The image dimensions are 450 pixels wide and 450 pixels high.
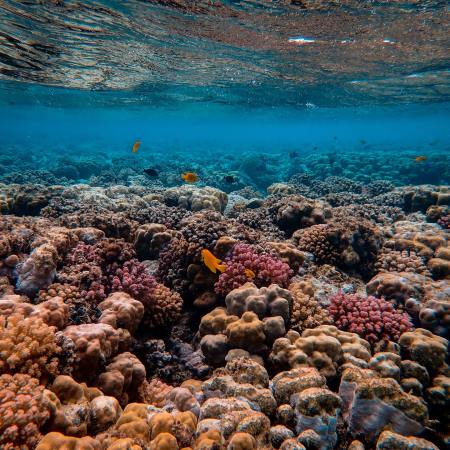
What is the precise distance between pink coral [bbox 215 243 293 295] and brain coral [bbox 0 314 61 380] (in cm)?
323

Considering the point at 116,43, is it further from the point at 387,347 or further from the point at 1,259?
the point at 387,347

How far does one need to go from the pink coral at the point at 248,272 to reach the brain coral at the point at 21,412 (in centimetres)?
370

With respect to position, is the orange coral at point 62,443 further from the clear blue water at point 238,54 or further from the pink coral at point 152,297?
the clear blue water at point 238,54

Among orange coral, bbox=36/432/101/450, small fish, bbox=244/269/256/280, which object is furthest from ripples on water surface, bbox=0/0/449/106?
orange coral, bbox=36/432/101/450

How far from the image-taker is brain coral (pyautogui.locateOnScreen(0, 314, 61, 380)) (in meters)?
3.38

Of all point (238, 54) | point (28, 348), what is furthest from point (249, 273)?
point (238, 54)

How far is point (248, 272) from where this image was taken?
5.94 meters

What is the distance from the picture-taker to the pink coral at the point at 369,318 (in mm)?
5456

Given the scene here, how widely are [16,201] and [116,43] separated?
11757 millimetres

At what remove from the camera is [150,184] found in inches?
883

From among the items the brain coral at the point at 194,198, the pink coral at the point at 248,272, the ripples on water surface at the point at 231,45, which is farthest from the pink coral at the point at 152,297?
the ripples on water surface at the point at 231,45

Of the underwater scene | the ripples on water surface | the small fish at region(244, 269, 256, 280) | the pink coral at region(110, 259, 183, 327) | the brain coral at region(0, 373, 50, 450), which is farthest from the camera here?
the ripples on water surface

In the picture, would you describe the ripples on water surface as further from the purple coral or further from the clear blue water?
the purple coral

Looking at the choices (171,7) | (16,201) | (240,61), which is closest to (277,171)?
(240,61)
